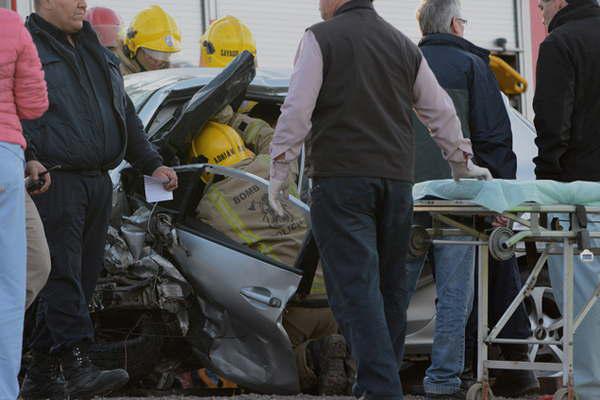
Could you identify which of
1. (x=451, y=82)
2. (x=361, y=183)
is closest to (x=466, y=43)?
(x=451, y=82)

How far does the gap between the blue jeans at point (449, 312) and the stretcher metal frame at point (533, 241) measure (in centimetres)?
44

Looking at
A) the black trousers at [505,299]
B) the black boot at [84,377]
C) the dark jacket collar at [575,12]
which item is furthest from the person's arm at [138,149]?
the dark jacket collar at [575,12]

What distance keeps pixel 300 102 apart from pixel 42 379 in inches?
72.0

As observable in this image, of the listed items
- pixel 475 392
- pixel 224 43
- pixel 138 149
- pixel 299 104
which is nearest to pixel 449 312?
pixel 475 392

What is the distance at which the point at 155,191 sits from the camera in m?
7.20

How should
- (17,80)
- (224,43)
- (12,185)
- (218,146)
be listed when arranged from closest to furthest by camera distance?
(12,185) → (17,80) → (218,146) → (224,43)

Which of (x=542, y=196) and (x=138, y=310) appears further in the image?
(x=138, y=310)

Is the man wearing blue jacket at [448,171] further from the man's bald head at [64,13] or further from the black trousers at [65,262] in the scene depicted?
the man's bald head at [64,13]

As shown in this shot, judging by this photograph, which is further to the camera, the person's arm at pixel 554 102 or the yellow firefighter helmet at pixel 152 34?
the yellow firefighter helmet at pixel 152 34

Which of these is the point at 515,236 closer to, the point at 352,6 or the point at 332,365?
the point at 352,6

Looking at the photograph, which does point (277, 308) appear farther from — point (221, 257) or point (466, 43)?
point (466, 43)

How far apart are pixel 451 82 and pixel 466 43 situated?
0.28 m

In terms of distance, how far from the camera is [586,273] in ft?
22.7

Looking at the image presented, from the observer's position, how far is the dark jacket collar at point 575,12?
723cm
